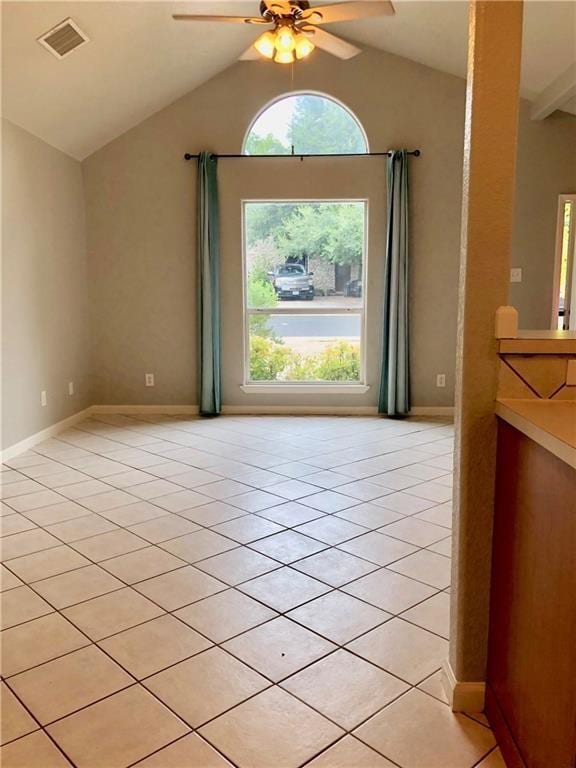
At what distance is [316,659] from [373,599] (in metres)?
0.45

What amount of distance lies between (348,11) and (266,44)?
0.52 meters

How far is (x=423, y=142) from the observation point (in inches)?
214

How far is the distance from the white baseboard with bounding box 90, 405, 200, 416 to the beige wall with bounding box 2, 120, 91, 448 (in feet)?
0.61

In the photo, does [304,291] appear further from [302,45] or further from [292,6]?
[292,6]

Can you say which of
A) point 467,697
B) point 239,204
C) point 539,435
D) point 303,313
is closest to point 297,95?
point 239,204

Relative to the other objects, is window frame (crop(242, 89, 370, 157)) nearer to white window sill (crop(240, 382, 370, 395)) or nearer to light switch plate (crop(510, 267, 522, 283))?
light switch plate (crop(510, 267, 522, 283))

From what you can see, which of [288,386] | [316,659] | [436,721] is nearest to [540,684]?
[436,721]

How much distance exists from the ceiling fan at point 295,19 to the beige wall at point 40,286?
74.7 inches

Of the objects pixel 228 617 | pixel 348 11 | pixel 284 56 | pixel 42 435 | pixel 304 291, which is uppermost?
pixel 348 11

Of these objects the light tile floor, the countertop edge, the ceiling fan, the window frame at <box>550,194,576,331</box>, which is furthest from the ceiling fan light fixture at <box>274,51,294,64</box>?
the window frame at <box>550,194,576,331</box>

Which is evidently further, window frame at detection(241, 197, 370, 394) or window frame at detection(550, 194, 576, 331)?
window frame at detection(241, 197, 370, 394)

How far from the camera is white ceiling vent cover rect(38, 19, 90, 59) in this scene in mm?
3646

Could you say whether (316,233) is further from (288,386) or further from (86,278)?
(86,278)

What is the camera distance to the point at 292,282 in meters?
5.80
